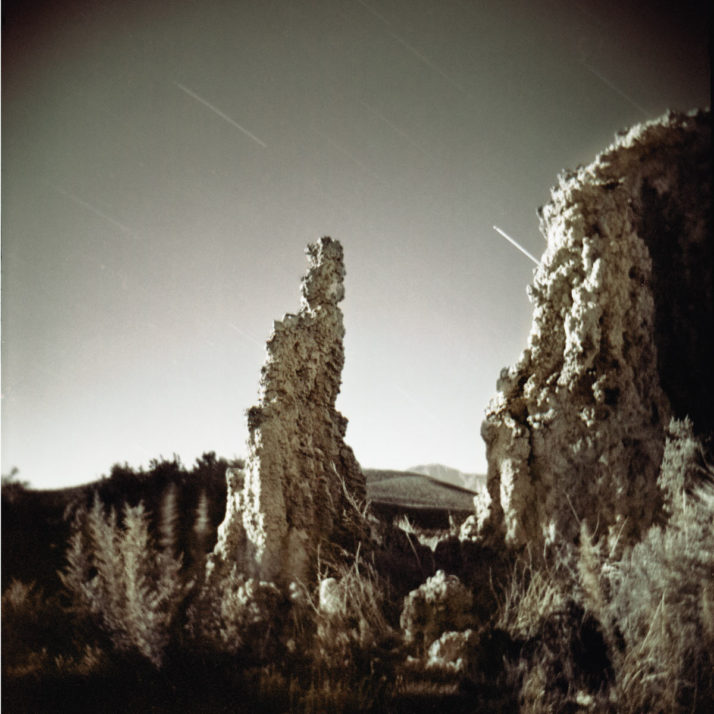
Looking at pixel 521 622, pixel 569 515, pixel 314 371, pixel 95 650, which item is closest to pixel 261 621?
pixel 95 650

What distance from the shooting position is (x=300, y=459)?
4.38 metres

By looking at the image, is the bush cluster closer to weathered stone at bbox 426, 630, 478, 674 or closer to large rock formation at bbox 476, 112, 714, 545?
weathered stone at bbox 426, 630, 478, 674

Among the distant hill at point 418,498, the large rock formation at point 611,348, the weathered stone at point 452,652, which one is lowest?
the distant hill at point 418,498

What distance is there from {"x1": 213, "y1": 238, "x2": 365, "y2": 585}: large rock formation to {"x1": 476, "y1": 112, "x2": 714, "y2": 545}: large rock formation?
1.49m

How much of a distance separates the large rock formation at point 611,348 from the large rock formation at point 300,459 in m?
1.49

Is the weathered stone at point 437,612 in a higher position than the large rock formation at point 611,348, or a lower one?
lower

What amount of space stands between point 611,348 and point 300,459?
3.11 metres

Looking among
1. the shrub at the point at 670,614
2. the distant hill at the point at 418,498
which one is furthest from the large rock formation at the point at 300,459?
the distant hill at the point at 418,498

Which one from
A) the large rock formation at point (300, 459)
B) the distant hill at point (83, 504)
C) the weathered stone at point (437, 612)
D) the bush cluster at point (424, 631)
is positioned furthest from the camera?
the distant hill at point (83, 504)

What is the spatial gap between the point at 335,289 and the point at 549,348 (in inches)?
90.0

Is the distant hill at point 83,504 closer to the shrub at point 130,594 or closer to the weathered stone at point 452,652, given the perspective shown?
the shrub at point 130,594

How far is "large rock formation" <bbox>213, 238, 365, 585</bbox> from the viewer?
4070mm

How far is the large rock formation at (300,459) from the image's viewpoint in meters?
4.07

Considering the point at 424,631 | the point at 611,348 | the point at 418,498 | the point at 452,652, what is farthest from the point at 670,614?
the point at 418,498
